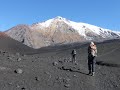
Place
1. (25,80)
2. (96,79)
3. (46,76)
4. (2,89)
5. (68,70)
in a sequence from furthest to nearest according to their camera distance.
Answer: (68,70), (96,79), (46,76), (25,80), (2,89)

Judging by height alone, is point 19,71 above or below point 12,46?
below

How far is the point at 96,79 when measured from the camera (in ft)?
58.0

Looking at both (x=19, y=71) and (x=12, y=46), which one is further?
(x=12, y=46)

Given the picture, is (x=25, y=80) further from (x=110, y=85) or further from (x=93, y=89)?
(x=110, y=85)

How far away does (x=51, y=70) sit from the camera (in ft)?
59.9

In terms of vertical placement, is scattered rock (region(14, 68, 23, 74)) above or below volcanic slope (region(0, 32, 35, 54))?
below

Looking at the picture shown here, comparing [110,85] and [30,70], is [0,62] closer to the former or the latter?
[30,70]

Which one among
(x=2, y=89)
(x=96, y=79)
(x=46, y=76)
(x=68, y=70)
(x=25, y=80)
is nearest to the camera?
(x=2, y=89)

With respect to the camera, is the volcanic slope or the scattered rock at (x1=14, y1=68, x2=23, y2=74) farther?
the volcanic slope

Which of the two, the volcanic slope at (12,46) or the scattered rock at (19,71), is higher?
the volcanic slope at (12,46)

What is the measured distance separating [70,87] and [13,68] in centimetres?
313

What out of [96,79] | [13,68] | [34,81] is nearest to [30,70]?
[13,68]

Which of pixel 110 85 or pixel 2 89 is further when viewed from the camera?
pixel 110 85

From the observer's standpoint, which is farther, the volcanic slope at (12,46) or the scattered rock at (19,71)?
the volcanic slope at (12,46)
